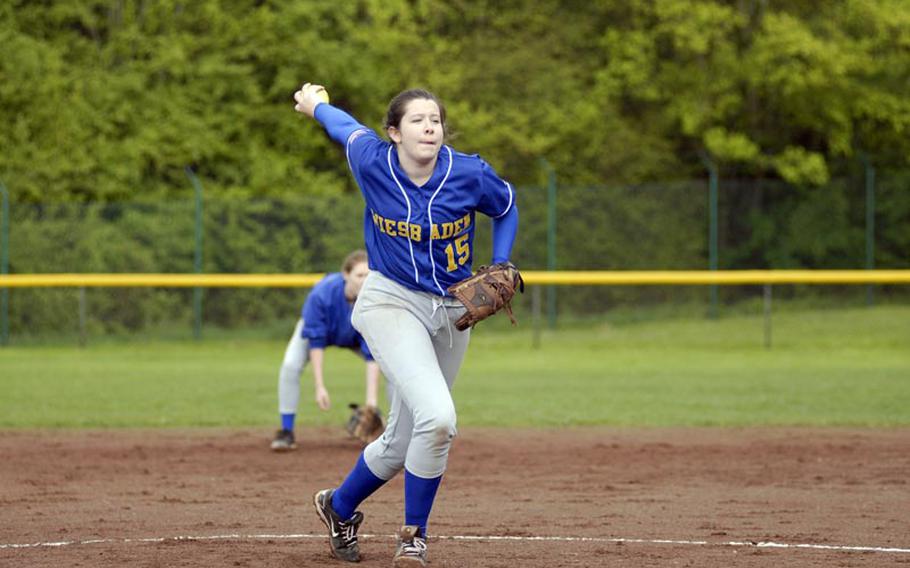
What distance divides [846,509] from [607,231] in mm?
15869

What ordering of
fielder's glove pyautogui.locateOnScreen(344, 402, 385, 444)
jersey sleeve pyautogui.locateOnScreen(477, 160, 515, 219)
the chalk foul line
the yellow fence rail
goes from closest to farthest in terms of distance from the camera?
1. jersey sleeve pyautogui.locateOnScreen(477, 160, 515, 219)
2. the chalk foul line
3. fielder's glove pyautogui.locateOnScreen(344, 402, 385, 444)
4. the yellow fence rail

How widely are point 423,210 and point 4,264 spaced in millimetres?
15560

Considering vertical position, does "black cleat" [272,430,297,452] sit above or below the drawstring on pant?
below

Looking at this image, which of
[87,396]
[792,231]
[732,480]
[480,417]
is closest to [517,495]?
[732,480]

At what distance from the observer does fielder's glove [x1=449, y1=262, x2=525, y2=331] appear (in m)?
5.59

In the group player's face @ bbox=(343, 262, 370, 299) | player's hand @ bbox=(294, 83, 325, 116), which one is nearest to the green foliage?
player's face @ bbox=(343, 262, 370, 299)

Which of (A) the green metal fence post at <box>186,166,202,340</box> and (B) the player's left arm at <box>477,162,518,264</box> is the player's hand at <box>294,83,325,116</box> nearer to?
(B) the player's left arm at <box>477,162,518,264</box>

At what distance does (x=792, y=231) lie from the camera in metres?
24.7

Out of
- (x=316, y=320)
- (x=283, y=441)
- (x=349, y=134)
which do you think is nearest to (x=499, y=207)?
(x=349, y=134)

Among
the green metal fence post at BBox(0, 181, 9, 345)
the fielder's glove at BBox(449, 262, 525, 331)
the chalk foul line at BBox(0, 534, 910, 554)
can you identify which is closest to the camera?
the fielder's glove at BBox(449, 262, 525, 331)

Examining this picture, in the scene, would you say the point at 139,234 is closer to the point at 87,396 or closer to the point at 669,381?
the point at 87,396

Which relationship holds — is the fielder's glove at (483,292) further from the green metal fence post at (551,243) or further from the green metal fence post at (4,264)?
the green metal fence post at (551,243)

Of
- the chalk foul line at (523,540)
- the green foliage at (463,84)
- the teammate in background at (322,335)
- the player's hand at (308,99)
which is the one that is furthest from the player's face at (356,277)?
the green foliage at (463,84)

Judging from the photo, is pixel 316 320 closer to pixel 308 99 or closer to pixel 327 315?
pixel 327 315
